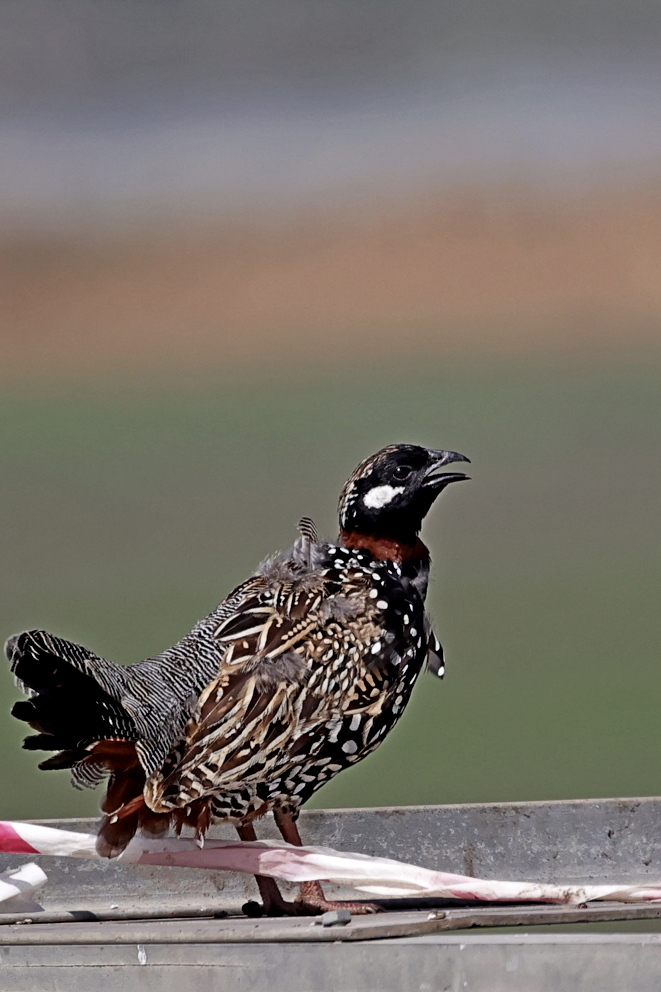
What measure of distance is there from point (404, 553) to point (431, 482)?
0.22 m

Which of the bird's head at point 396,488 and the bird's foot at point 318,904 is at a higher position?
the bird's head at point 396,488

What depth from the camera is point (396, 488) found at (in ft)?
11.9

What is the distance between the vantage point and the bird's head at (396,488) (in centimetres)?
362

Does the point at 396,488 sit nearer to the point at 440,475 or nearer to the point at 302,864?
the point at 440,475

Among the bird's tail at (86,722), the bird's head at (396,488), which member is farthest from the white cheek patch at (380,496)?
the bird's tail at (86,722)

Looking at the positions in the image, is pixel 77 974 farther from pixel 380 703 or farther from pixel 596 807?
pixel 596 807

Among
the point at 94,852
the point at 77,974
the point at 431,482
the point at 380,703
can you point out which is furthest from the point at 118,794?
the point at 431,482

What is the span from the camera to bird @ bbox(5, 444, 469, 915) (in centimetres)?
303

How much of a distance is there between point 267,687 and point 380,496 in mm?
664

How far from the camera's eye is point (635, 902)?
292cm

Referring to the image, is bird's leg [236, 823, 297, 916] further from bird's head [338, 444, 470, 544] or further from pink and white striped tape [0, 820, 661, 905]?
bird's head [338, 444, 470, 544]

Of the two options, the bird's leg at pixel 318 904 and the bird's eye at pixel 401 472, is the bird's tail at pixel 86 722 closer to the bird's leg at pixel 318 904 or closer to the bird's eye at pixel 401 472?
the bird's leg at pixel 318 904

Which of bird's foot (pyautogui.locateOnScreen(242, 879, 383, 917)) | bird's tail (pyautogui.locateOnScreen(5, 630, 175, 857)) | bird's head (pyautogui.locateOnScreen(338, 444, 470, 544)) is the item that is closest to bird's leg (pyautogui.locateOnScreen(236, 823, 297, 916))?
bird's foot (pyautogui.locateOnScreen(242, 879, 383, 917))

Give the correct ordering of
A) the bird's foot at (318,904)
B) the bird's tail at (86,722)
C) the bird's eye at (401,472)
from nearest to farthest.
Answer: the bird's tail at (86,722), the bird's foot at (318,904), the bird's eye at (401,472)
